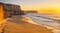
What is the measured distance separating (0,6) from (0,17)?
79.4 inches

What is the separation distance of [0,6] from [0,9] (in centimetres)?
56

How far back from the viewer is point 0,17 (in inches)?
1049

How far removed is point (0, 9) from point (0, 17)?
1471mm

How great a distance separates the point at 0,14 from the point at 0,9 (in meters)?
0.93

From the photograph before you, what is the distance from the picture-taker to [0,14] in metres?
26.8

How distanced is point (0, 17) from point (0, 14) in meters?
0.58

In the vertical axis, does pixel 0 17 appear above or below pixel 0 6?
below

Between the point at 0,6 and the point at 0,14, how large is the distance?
1.48 metres

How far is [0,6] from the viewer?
1046 inches

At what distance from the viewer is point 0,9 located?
2667 cm
